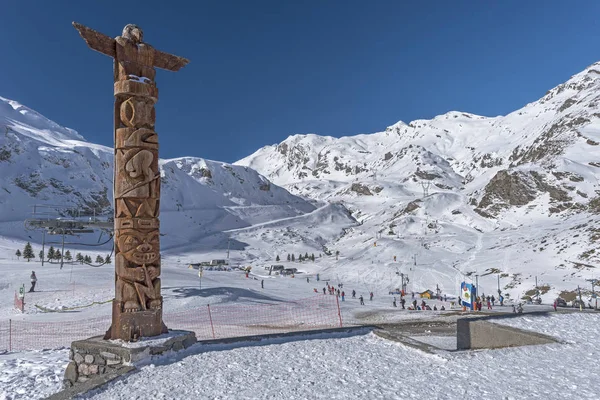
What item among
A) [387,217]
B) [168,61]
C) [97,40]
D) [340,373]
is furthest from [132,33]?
[387,217]

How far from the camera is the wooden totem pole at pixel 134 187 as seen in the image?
10000 mm

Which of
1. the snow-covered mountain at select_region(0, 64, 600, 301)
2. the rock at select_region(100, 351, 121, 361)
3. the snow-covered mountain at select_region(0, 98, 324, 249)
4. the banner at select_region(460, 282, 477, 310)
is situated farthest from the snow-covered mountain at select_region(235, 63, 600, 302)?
the rock at select_region(100, 351, 121, 361)

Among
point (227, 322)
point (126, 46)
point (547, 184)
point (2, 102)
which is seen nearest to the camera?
point (126, 46)

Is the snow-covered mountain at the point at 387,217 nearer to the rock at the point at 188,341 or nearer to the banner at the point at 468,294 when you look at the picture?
the banner at the point at 468,294

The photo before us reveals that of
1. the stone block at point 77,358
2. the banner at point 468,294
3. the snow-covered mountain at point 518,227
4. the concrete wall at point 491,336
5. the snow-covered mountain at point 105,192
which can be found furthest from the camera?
A: the snow-covered mountain at point 105,192

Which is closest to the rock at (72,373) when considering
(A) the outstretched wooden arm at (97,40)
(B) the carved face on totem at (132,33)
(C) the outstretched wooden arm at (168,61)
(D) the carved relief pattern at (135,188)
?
(D) the carved relief pattern at (135,188)

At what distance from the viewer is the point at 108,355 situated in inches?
361

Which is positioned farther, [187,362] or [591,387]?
[187,362]

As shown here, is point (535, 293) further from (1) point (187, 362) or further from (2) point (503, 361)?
(1) point (187, 362)

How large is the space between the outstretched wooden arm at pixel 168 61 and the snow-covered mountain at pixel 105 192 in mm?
82967

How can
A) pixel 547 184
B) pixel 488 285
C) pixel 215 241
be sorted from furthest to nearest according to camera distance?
1. pixel 547 184
2. pixel 215 241
3. pixel 488 285

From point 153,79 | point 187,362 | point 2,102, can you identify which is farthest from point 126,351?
point 2,102

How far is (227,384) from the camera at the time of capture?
8086 mm

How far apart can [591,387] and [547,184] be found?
131 meters
